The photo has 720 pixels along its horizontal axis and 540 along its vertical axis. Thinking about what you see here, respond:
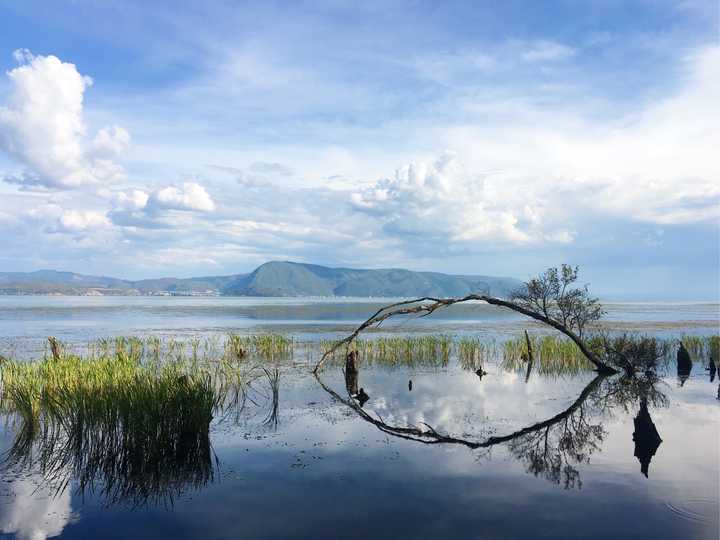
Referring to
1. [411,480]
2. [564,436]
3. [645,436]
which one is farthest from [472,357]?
[411,480]

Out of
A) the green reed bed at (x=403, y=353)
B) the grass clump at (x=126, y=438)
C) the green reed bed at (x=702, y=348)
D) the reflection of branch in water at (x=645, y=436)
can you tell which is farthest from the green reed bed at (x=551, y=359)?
the grass clump at (x=126, y=438)

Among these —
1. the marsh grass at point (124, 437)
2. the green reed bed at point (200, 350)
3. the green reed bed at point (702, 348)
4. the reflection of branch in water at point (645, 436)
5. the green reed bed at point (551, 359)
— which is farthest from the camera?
the green reed bed at point (702, 348)

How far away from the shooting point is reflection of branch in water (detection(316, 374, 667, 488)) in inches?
482

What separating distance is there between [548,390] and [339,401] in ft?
28.0

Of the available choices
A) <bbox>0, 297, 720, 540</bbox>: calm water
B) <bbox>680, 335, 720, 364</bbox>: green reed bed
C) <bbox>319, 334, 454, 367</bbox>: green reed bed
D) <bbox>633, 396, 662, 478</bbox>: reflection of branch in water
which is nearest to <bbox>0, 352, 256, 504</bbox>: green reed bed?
<bbox>0, 297, 720, 540</bbox>: calm water

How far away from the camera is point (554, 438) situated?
1454 cm

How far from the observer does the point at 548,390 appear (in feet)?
71.2

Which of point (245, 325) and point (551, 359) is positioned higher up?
point (551, 359)

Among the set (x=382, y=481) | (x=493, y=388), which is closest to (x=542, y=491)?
(x=382, y=481)

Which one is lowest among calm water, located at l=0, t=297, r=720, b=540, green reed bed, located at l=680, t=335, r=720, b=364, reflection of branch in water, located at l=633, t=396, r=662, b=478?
calm water, located at l=0, t=297, r=720, b=540

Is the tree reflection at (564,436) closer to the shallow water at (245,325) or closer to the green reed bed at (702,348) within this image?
the green reed bed at (702,348)

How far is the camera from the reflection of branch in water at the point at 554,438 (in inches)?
482

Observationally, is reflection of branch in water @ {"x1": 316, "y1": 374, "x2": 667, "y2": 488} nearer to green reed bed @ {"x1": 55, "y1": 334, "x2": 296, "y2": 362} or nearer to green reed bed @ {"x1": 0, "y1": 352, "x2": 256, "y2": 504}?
green reed bed @ {"x1": 0, "y1": 352, "x2": 256, "y2": 504}

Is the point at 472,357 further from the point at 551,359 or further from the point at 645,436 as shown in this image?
the point at 645,436
